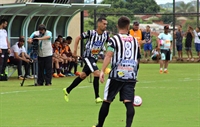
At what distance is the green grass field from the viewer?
11789mm

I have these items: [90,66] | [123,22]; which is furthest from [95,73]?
[123,22]

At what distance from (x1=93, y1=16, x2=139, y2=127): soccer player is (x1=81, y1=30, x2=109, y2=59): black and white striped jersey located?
4579 mm

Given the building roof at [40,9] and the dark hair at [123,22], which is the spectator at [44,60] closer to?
the building roof at [40,9]

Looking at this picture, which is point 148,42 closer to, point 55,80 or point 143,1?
point 143,1

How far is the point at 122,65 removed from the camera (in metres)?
10.6

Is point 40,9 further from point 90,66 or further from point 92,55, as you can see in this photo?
point 90,66

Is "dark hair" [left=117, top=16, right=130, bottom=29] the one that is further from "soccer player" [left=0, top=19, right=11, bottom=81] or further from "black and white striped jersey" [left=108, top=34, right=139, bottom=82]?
"soccer player" [left=0, top=19, right=11, bottom=81]

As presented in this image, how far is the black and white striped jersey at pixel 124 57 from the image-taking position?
10516 millimetres

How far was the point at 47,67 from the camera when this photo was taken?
2047 centimetres

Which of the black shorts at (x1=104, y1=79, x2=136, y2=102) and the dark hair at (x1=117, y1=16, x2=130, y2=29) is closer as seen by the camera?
the dark hair at (x1=117, y1=16, x2=130, y2=29)

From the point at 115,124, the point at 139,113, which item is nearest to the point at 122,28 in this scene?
the point at 115,124

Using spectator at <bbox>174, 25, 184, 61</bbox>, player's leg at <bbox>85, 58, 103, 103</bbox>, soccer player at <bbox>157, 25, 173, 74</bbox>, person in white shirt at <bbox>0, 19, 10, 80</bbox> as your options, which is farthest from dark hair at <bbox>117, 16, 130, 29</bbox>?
spectator at <bbox>174, 25, 184, 61</bbox>

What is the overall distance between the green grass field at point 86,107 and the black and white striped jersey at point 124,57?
1.13 metres

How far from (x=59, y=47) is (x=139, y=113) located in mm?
12652
